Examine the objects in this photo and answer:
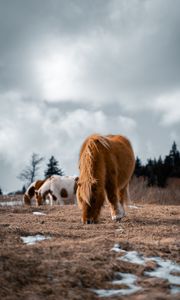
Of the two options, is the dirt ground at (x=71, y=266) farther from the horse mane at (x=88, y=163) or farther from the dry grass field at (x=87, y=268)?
the horse mane at (x=88, y=163)

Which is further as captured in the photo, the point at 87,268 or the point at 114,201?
the point at 114,201

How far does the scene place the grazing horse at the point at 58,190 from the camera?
2381 centimetres

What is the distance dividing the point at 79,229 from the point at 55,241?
5.38ft

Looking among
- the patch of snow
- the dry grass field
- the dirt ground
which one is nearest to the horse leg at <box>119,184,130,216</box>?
the dirt ground

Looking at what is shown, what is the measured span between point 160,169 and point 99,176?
29312 mm

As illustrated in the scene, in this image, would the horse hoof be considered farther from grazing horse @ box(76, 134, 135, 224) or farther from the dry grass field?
the dry grass field

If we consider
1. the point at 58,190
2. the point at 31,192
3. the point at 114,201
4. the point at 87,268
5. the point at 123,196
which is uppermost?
the point at 31,192

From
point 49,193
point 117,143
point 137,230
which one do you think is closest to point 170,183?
point 49,193

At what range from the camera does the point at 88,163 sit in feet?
30.9

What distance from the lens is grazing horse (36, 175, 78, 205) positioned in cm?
2381

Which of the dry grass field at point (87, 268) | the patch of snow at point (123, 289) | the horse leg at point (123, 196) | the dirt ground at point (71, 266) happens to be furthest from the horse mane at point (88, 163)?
the patch of snow at point (123, 289)

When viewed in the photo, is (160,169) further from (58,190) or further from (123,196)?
(123,196)

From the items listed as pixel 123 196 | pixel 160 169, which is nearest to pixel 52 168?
pixel 160 169

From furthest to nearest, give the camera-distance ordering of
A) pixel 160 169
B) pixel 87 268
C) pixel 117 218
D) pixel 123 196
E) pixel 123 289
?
pixel 160 169 → pixel 123 196 → pixel 117 218 → pixel 87 268 → pixel 123 289
